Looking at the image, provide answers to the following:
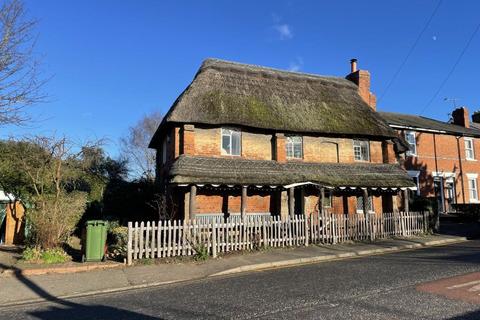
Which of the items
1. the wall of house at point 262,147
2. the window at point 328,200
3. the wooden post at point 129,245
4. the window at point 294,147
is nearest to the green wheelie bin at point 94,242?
the wooden post at point 129,245

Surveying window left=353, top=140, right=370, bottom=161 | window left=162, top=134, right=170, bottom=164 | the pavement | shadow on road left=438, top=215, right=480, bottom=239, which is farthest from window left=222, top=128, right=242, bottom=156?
shadow on road left=438, top=215, right=480, bottom=239

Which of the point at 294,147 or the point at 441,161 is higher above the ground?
the point at 441,161

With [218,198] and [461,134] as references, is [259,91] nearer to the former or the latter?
[218,198]

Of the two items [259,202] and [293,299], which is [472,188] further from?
[293,299]

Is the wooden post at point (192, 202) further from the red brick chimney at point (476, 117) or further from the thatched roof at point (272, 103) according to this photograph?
the red brick chimney at point (476, 117)

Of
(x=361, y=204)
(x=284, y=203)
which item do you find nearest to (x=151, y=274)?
(x=284, y=203)

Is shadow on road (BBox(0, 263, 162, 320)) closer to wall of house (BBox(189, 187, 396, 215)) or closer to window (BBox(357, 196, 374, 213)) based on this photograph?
wall of house (BBox(189, 187, 396, 215))

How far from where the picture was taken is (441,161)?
30.9 metres

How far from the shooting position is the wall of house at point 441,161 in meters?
29.7

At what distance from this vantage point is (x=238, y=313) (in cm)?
656

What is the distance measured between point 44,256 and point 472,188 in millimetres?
32571

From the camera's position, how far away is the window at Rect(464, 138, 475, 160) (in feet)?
108

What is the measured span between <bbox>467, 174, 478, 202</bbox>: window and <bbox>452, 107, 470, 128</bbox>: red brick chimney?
6056 mm

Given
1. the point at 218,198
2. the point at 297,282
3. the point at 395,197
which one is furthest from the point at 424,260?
the point at 395,197
